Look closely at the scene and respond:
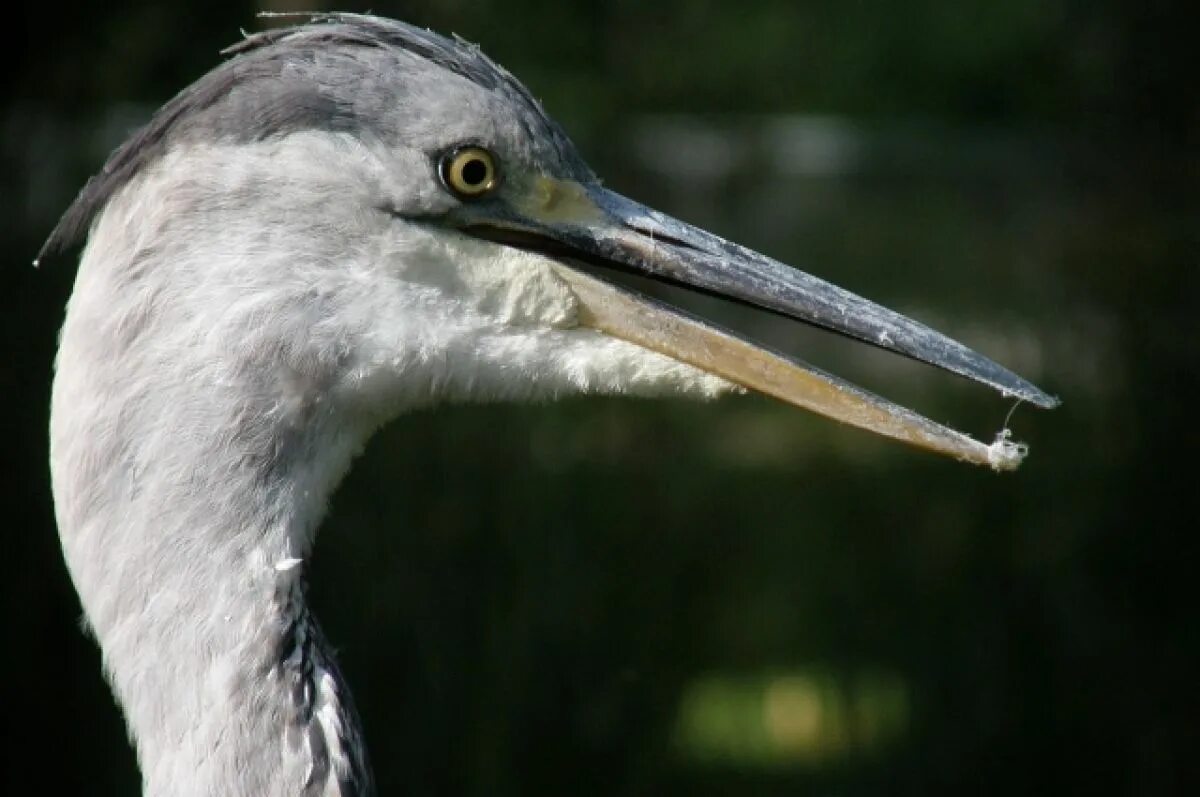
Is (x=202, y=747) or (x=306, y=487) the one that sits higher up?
(x=306, y=487)

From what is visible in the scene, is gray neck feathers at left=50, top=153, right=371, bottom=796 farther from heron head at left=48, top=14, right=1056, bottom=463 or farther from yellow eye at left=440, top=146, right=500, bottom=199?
yellow eye at left=440, top=146, right=500, bottom=199

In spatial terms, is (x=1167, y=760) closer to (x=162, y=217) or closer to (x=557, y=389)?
(x=557, y=389)

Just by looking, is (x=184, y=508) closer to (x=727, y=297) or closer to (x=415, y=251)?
(x=415, y=251)

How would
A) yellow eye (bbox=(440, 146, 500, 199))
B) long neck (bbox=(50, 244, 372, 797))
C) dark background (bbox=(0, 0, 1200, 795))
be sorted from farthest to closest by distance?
dark background (bbox=(0, 0, 1200, 795)) < yellow eye (bbox=(440, 146, 500, 199)) < long neck (bbox=(50, 244, 372, 797))

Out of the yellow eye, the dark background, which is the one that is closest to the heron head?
the yellow eye

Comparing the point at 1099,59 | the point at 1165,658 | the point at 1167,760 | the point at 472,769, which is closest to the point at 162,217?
the point at 472,769

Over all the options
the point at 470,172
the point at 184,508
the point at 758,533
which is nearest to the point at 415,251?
the point at 470,172

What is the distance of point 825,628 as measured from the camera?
6.07 meters

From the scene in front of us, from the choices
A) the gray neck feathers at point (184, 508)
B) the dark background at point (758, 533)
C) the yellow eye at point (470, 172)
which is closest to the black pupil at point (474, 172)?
the yellow eye at point (470, 172)

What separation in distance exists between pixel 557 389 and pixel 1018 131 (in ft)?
43.4

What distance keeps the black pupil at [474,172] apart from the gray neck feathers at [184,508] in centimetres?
31

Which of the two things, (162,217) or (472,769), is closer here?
(162,217)

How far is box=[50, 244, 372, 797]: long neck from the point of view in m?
2.05

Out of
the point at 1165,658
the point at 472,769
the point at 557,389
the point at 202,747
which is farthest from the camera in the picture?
the point at 1165,658
